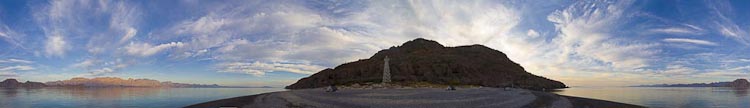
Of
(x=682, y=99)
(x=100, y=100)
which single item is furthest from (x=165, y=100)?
(x=682, y=99)

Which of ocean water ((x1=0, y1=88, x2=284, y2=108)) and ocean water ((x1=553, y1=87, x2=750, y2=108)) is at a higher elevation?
ocean water ((x1=0, y1=88, x2=284, y2=108))

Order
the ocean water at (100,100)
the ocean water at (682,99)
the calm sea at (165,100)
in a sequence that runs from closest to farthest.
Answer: the ocean water at (682,99), the calm sea at (165,100), the ocean water at (100,100)

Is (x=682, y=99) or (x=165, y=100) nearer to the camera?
(x=165, y=100)

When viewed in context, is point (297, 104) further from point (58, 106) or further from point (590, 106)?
point (58, 106)

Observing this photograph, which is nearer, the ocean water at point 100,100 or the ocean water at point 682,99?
the ocean water at point 682,99

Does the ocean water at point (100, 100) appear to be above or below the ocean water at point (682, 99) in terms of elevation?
above

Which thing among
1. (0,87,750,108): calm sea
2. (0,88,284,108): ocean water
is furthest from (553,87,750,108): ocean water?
(0,88,284,108): ocean water

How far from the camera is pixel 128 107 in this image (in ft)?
193

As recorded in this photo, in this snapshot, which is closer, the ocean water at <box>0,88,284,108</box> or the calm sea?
the calm sea

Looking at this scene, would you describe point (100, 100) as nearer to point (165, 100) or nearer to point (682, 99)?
point (165, 100)

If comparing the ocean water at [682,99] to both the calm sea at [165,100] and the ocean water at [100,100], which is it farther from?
the ocean water at [100,100]

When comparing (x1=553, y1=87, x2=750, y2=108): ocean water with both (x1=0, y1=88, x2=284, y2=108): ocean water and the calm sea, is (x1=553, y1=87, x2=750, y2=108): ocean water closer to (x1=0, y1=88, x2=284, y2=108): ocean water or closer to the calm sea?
the calm sea

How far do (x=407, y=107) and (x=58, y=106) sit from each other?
172ft

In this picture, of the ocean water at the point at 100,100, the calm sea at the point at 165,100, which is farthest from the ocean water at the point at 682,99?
the ocean water at the point at 100,100
